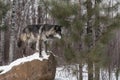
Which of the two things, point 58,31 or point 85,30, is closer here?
point 85,30

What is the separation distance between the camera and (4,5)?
14836 millimetres

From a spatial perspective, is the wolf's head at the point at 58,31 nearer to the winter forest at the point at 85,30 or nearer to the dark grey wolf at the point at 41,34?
the dark grey wolf at the point at 41,34

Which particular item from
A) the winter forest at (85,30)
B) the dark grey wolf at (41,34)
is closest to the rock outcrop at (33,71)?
the dark grey wolf at (41,34)

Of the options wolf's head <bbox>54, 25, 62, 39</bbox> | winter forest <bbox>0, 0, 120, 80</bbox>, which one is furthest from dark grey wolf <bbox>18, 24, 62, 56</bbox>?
winter forest <bbox>0, 0, 120, 80</bbox>

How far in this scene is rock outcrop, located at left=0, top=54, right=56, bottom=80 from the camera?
10.9 meters

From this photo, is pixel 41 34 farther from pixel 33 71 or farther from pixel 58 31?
pixel 33 71

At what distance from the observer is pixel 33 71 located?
10906 mm

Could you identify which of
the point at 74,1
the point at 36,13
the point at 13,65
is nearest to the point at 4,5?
the point at 13,65

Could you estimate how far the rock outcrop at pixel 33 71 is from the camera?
35.7 ft

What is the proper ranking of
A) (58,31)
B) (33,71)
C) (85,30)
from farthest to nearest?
(33,71), (58,31), (85,30)

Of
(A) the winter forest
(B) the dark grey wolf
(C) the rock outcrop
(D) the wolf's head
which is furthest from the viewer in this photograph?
(C) the rock outcrop

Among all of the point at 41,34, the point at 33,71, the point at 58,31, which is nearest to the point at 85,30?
the point at 58,31

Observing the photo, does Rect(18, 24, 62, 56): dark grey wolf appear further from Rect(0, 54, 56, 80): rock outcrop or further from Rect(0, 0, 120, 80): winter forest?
Rect(0, 54, 56, 80): rock outcrop

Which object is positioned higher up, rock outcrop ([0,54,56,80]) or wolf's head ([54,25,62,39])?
wolf's head ([54,25,62,39])
